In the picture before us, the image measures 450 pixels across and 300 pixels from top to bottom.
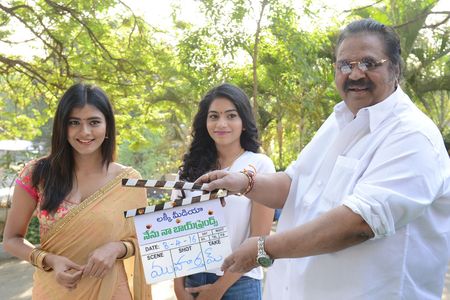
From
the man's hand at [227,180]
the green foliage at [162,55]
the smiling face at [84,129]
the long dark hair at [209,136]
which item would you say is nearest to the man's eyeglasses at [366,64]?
the man's hand at [227,180]

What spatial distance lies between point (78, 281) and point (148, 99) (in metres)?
7.97

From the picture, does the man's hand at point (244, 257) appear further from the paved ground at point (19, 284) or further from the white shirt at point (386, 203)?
the paved ground at point (19, 284)

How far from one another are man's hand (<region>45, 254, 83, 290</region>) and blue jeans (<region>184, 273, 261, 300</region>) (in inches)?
22.2

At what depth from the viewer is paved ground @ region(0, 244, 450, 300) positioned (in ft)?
16.8

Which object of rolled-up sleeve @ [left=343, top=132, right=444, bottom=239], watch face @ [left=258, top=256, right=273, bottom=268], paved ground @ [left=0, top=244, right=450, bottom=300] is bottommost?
paved ground @ [left=0, top=244, right=450, bottom=300]

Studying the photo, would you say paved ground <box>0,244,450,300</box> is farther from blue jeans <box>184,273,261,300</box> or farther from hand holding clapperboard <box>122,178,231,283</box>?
hand holding clapperboard <box>122,178,231,283</box>

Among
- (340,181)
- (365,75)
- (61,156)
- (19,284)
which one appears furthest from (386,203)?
(19,284)

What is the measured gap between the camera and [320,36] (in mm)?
7371

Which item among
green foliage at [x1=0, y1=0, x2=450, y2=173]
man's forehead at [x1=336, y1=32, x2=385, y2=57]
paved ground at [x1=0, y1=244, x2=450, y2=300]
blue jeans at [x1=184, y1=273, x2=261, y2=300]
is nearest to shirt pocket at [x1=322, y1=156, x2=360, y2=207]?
man's forehead at [x1=336, y1=32, x2=385, y2=57]

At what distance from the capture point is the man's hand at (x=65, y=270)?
200cm

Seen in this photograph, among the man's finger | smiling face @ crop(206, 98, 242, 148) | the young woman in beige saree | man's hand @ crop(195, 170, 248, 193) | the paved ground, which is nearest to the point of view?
the man's finger

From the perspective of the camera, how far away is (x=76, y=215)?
7.16 ft

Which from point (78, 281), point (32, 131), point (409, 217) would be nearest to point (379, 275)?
point (409, 217)

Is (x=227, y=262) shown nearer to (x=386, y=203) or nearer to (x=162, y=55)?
(x=386, y=203)
